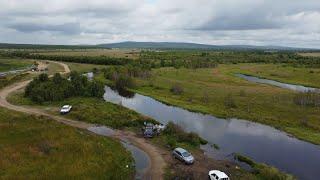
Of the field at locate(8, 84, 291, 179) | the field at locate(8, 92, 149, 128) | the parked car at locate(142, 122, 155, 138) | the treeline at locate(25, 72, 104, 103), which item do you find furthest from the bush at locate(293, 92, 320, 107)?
the treeline at locate(25, 72, 104, 103)

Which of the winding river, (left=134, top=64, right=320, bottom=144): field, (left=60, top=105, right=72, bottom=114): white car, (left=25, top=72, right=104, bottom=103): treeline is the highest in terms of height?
(left=25, top=72, right=104, bottom=103): treeline

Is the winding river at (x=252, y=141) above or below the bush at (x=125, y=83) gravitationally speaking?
below

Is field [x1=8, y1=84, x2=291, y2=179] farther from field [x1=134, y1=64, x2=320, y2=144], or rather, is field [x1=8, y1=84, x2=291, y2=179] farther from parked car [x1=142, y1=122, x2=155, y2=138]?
field [x1=134, y1=64, x2=320, y2=144]

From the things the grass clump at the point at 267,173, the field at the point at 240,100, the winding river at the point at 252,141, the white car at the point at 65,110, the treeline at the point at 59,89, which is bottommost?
the winding river at the point at 252,141

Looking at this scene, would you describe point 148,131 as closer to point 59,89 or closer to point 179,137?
point 179,137

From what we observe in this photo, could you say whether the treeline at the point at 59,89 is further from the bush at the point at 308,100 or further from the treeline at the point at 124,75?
the bush at the point at 308,100

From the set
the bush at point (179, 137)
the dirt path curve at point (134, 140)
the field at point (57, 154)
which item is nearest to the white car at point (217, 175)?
the dirt path curve at point (134, 140)

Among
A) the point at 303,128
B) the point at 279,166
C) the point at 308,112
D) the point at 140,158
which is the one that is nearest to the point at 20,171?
the point at 140,158
